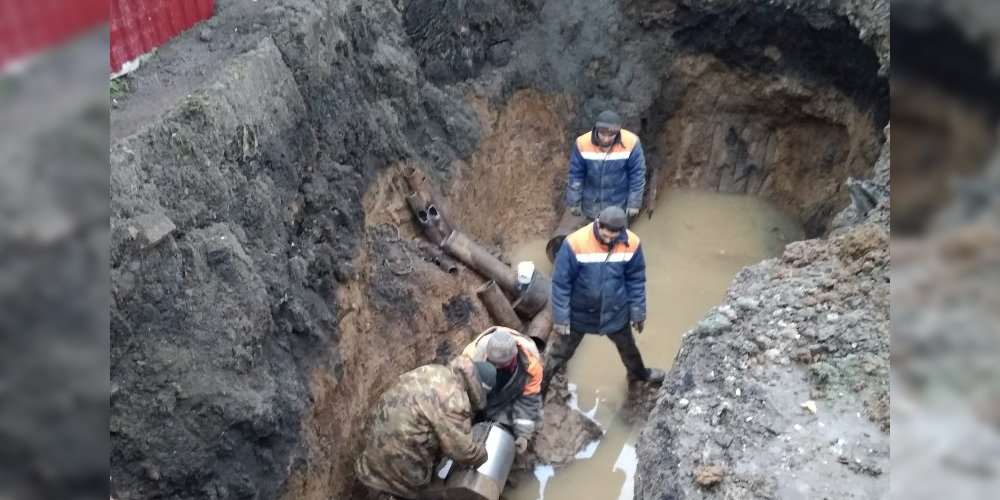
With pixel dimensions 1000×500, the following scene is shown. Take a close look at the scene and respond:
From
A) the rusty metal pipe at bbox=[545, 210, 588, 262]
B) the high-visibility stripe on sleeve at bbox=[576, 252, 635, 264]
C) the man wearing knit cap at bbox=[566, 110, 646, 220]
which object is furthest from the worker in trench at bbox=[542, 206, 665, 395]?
the rusty metal pipe at bbox=[545, 210, 588, 262]

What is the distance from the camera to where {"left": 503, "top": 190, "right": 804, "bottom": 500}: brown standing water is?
564cm

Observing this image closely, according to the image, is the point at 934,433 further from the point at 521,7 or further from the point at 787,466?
the point at 521,7

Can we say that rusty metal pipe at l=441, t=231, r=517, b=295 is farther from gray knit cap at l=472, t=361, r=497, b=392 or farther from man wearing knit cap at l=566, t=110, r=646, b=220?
gray knit cap at l=472, t=361, r=497, b=392

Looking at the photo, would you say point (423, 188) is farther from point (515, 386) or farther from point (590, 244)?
point (515, 386)

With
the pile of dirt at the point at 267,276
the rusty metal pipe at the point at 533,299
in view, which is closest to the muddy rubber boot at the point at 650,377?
the rusty metal pipe at the point at 533,299

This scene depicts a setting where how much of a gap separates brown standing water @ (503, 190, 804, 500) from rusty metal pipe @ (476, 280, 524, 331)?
2.18 feet

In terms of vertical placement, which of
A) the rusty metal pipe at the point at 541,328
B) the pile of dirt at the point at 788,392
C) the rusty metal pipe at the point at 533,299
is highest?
the pile of dirt at the point at 788,392

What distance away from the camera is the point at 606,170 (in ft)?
21.6

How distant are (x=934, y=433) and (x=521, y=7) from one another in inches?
303

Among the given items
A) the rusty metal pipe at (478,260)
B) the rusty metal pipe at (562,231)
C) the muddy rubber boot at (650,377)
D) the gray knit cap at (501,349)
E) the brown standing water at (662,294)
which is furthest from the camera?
the rusty metal pipe at (562,231)

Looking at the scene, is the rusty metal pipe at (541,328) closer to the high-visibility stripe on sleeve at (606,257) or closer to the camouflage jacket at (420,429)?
the high-visibility stripe on sleeve at (606,257)

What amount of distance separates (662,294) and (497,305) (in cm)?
186

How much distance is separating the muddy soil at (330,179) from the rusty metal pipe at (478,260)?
0.64ft

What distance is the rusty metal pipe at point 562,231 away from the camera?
7.39m
